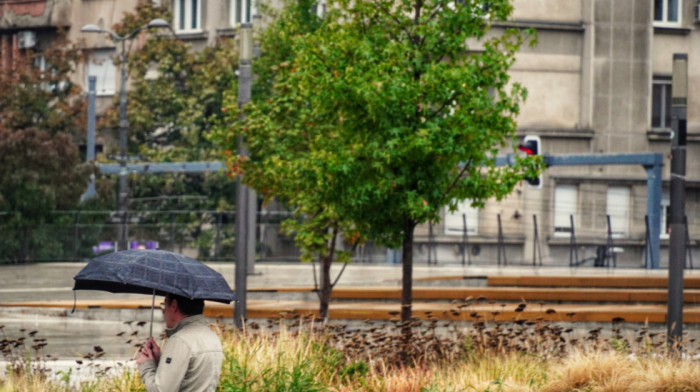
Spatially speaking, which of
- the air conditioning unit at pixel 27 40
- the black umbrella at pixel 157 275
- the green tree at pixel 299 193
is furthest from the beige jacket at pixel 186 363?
the air conditioning unit at pixel 27 40

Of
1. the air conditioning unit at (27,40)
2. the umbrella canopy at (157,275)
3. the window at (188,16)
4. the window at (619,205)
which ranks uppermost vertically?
the window at (188,16)

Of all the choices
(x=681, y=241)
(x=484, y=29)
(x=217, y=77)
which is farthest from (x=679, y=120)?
(x=217, y=77)

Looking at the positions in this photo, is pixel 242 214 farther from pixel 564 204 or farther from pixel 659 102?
pixel 659 102

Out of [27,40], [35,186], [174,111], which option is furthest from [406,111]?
[27,40]

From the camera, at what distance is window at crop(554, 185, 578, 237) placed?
41.8 metres

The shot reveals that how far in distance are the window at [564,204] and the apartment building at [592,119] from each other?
34mm

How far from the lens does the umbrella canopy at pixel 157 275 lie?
20.8ft

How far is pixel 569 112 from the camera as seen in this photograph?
4228cm

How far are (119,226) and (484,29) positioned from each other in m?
23.6

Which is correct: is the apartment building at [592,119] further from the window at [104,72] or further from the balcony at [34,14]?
the balcony at [34,14]

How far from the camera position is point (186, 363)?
6254 mm

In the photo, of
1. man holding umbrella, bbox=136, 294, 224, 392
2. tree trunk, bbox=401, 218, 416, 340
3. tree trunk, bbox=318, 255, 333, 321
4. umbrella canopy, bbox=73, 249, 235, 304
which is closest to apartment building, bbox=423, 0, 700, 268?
tree trunk, bbox=318, 255, 333, 321

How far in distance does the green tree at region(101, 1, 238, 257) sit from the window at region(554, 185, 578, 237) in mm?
11992

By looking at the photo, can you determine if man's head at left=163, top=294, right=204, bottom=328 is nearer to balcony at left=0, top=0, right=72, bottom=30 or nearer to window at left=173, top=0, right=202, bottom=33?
window at left=173, top=0, right=202, bottom=33
